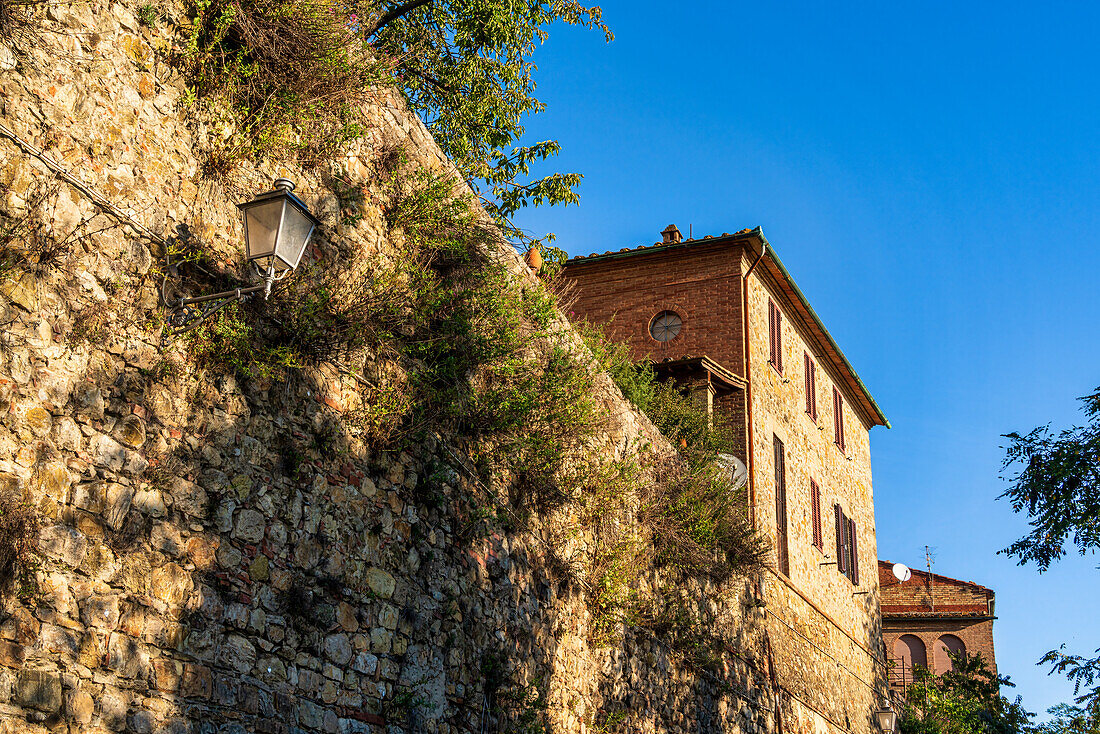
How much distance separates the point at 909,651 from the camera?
32344mm

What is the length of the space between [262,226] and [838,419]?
55.7 ft

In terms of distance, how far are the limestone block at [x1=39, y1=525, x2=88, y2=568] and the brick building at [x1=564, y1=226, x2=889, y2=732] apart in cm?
1095

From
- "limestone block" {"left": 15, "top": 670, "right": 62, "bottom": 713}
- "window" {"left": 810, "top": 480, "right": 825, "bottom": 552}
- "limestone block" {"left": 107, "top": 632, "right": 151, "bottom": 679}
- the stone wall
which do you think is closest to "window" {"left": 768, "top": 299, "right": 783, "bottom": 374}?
"window" {"left": 810, "top": 480, "right": 825, "bottom": 552}

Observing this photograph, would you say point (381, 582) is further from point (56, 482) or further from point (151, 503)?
point (56, 482)

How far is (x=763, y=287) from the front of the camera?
17.2 metres

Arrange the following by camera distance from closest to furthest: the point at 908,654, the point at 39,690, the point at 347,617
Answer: the point at 39,690 < the point at 347,617 < the point at 908,654

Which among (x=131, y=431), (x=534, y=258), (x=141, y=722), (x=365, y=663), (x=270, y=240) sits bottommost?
(x=141, y=722)

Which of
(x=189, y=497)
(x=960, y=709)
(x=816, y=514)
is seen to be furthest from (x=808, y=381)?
(x=189, y=497)

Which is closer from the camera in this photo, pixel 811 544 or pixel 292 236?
pixel 292 236

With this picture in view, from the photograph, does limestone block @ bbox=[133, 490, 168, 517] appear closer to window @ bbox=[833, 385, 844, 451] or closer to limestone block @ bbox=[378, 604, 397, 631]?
limestone block @ bbox=[378, 604, 397, 631]

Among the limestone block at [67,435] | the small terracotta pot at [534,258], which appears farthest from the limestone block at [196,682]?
the small terracotta pot at [534,258]

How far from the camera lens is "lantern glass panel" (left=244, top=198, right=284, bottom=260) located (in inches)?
214

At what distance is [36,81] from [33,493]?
2.00m

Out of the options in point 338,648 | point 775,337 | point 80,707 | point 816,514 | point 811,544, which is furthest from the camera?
point 816,514
